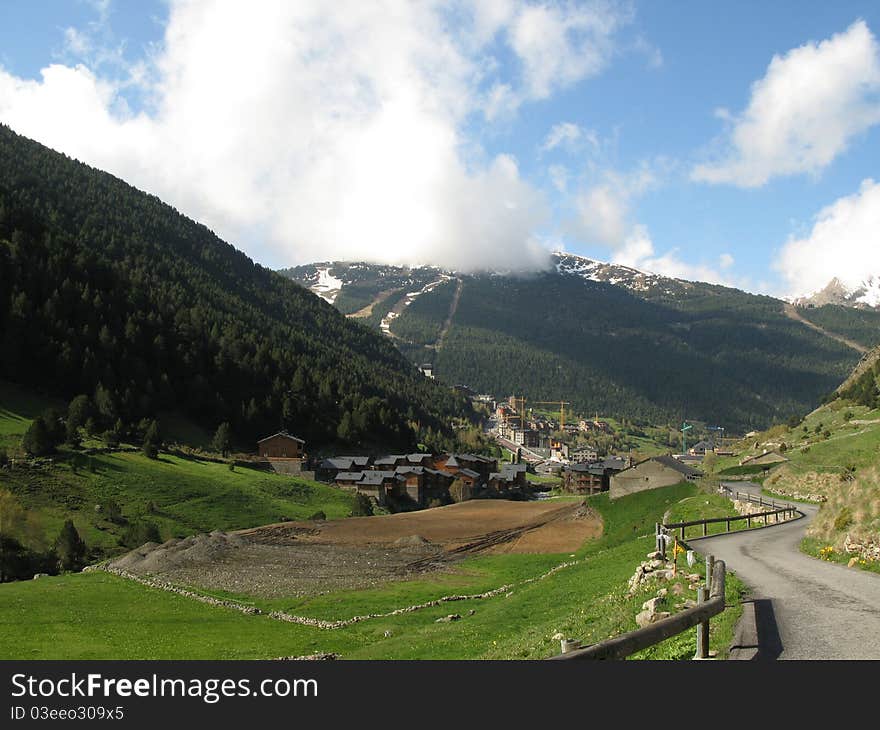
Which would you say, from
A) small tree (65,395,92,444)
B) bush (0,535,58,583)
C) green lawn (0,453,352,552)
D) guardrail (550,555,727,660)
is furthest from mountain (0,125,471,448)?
guardrail (550,555,727,660)

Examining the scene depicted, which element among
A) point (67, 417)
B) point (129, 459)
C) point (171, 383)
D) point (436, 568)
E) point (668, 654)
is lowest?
point (436, 568)

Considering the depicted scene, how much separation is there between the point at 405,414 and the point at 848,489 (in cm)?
16000

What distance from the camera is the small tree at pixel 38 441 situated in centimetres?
7100

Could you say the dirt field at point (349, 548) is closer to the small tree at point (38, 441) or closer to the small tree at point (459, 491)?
the small tree at point (38, 441)

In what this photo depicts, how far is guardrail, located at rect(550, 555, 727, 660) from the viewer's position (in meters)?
9.63

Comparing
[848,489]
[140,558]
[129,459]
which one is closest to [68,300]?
[129,459]

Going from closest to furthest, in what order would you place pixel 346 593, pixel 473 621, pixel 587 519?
pixel 473 621
pixel 346 593
pixel 587 519

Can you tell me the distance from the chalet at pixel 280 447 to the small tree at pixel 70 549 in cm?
5958

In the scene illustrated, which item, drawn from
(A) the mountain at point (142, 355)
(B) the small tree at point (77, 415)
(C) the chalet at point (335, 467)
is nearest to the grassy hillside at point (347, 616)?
(B) the small tree at point (77, 415)

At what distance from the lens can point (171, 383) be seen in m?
122

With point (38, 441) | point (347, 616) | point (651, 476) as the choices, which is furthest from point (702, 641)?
point (651, 476)

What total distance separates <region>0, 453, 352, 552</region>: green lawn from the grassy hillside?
52.6ft

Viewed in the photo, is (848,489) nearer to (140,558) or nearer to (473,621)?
(473,621)

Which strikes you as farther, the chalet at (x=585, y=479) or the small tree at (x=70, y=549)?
the chalet at (x=585, y=479)
